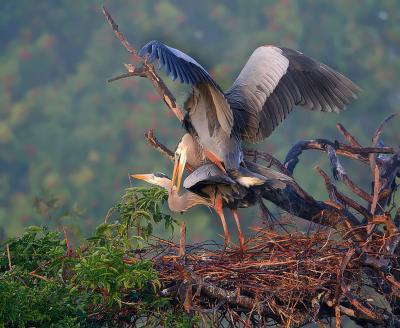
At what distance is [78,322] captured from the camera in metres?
4.79

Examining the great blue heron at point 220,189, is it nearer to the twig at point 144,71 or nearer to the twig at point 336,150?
the twig at point 336,150

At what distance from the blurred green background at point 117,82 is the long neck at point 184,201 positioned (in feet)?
34.2

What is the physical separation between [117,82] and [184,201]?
14.2 m

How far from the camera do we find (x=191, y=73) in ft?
19.3

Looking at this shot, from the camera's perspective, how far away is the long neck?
6.40 metres

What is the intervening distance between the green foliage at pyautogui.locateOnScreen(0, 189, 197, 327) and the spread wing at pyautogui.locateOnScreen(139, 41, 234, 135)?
3.04 feet

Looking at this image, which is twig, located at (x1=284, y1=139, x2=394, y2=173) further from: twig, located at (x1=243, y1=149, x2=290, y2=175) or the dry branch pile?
the dry branch pile

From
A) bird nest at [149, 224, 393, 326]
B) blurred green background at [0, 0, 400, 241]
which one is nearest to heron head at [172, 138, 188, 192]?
bird nest at [149, 224, 393, 326]

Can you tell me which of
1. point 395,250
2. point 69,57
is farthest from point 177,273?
point 69,57

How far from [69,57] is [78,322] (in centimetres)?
1820

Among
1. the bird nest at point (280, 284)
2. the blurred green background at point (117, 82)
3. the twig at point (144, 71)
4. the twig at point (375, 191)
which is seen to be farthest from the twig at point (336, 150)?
the blurred green background at point (117, 82)

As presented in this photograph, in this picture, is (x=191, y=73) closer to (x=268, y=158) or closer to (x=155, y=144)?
(x=155, y=144)

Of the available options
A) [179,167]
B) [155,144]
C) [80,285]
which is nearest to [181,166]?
[179,167]

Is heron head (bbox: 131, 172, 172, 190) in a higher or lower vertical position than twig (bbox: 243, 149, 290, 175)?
lower
